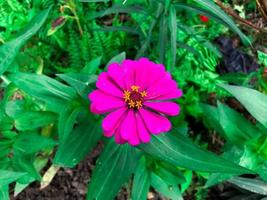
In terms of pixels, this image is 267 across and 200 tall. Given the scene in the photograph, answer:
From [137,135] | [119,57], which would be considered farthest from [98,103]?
[119,57]

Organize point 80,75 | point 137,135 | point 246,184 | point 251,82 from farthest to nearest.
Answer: point 251,82, point 246,184, point 80,75, point 137,135

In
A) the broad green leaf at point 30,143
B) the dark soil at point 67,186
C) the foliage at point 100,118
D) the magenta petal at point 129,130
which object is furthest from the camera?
the dark soil at point 67,186

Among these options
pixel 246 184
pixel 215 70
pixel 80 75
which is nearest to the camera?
pixel 80 75

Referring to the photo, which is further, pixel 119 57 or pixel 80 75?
pixel 119 57

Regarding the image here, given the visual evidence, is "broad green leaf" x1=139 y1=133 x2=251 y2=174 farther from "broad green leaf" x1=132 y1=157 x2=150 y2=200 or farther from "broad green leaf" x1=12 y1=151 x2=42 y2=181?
"broad green leaf" x1=12 y1=151 x2=42 y2=181

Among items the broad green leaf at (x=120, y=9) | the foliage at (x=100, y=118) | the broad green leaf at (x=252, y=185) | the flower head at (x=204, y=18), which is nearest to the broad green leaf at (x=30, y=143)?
the foliage at (x=100, y=118)

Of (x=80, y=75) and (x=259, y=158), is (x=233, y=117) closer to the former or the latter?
(x=259, y=158)

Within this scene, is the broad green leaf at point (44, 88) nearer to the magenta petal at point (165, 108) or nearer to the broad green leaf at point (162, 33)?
the magenta petal at point (165, 108)

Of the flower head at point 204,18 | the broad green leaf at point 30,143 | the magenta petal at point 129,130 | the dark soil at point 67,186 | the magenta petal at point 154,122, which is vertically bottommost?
the dark soil at point 67,186

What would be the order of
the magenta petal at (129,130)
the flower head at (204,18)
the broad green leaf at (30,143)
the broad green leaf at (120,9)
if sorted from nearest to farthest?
the magenta petal at (129,130), the broad green leaf at (30,143), the broad green leaf at (120,9), the flower head at (204,18)
